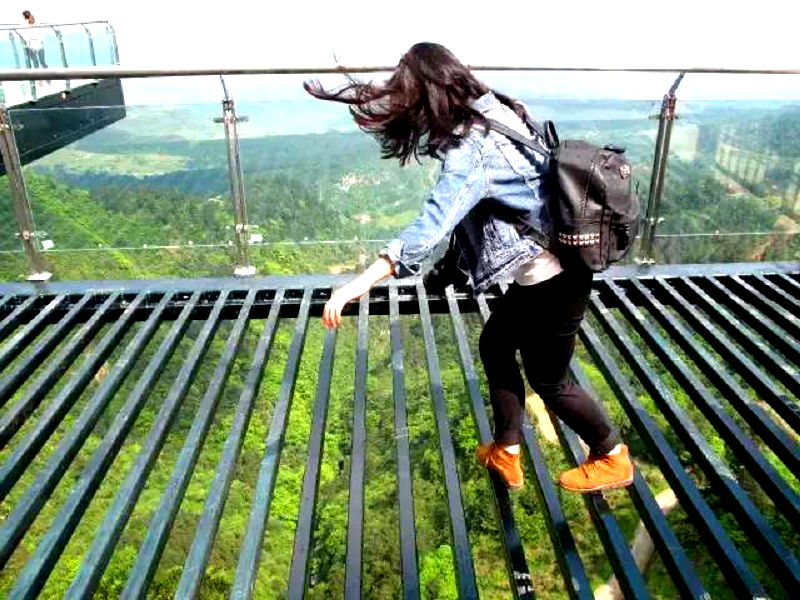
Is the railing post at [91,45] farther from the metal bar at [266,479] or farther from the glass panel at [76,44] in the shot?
the metal bar at [266,479]

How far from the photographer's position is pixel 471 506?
2516 centimetres

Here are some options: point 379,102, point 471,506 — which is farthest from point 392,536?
point 379,102

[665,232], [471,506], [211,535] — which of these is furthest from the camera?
[471,506]

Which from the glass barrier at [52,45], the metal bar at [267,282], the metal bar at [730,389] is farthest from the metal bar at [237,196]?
the glass barrier at [52,45]

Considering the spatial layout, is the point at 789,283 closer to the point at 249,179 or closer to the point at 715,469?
the point at 715,469

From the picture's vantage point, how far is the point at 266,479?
1996mm

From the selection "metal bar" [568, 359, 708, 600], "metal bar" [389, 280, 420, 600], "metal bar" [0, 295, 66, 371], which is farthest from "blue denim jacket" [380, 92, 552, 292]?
"metal bar" [0, 295, 66, 371]

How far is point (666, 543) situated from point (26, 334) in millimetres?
2467

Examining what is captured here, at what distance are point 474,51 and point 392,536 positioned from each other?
859 inches

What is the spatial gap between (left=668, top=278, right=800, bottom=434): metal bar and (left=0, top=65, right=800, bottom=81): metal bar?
1094mm

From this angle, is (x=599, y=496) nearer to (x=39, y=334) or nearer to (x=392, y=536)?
(x=39, y=334)

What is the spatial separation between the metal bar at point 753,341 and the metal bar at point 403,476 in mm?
1305

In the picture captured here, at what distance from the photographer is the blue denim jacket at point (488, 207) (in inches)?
63.6

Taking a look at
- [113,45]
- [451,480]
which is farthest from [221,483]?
[113,45]
